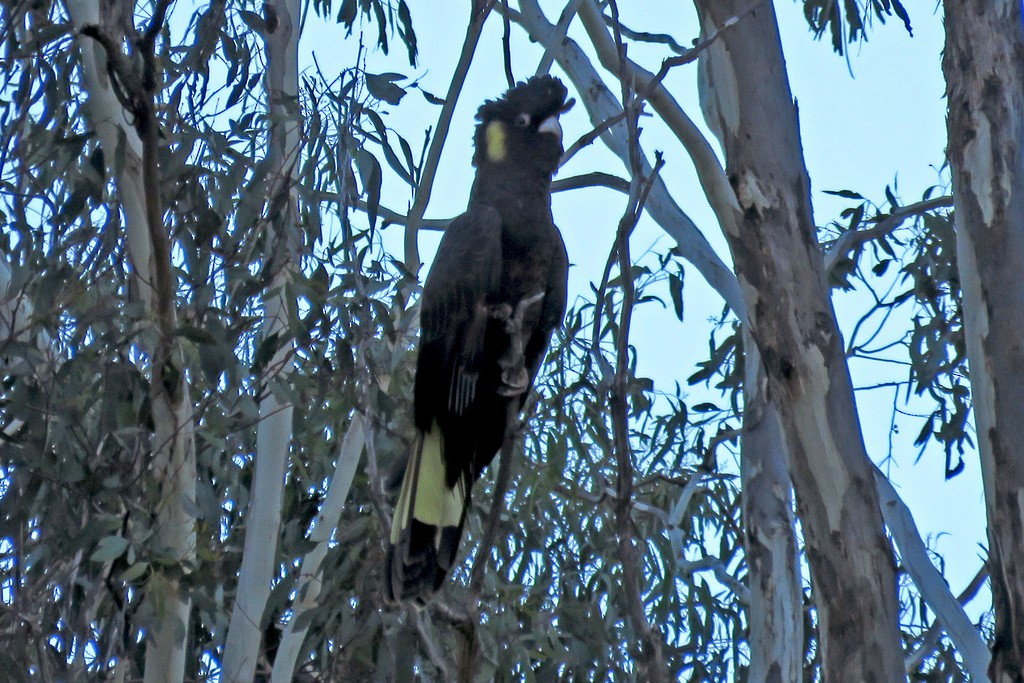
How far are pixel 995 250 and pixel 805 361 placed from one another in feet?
1.21

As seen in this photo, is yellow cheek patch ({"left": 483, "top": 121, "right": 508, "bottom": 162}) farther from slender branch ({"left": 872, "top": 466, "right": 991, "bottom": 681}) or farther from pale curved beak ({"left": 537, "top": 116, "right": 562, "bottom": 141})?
slender branch ({"left": 872, "top": 466, "right": 991, "bottom": 681})

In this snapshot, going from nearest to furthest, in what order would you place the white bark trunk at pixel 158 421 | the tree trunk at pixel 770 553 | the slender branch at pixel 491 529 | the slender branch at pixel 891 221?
the slender branch at pixel 491 529, the white bark trunk at pixel 158 421, the tree trunk at pixel 770 553, the slender branch at pixel 891 221

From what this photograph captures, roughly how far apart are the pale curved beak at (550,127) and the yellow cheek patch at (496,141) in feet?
0.26

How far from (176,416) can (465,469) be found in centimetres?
60

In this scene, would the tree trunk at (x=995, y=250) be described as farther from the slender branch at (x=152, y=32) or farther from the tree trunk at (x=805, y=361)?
the slender branch at (x=152, y=32)

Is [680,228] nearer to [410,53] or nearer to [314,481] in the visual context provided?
[410,53]

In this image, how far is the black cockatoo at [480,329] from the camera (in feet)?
7.72

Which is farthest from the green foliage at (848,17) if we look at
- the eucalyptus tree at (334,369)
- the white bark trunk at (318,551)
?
the white bark trunk at (318,551)

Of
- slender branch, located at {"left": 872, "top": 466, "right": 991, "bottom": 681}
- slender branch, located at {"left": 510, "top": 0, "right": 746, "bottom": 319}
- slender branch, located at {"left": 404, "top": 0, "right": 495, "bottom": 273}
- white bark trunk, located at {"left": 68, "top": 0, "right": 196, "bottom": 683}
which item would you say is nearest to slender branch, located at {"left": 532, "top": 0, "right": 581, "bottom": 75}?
slender branch, located at {"left": 510, "top": 0, "right": 746, "bottom": 319}

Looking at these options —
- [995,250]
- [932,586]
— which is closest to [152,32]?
[995,250]

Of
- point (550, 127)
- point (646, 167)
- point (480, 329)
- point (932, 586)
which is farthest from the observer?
point (646, 167)

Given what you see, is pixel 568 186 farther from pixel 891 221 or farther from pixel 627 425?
pixel 627 425

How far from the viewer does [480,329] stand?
94.0 inches

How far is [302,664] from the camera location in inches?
119
